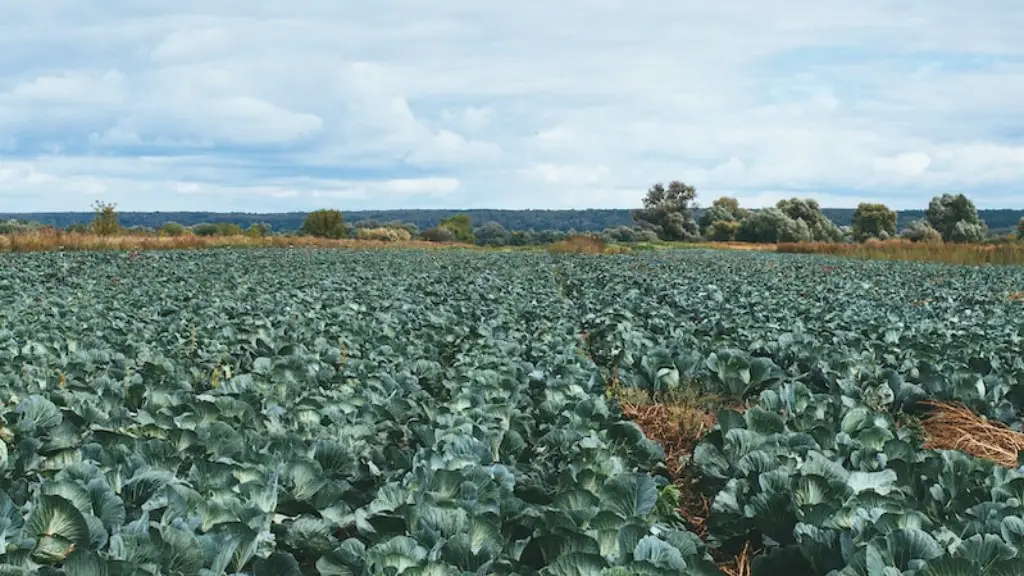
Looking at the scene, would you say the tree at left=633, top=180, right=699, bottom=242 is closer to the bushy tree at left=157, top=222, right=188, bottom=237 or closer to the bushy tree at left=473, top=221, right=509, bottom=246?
the bushy tree at left=473, top=221, right=509, bottom=246

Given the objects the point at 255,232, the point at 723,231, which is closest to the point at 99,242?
the point at 255,232

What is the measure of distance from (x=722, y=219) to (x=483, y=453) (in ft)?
344

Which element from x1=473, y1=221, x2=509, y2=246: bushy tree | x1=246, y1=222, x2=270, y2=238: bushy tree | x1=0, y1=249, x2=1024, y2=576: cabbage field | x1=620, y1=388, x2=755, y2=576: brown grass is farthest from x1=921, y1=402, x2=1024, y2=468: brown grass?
x1=473, y1=221, x2=509, y2=246: bushy tree

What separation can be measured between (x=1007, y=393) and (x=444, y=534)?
5616mm

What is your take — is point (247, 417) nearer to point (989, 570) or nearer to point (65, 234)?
point (989, 570)

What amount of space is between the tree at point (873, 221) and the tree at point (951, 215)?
23.2 ft

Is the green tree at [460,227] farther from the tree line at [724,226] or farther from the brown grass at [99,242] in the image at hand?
the brown grass at [99,242]

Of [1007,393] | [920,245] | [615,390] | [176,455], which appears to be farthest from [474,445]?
[920,245]

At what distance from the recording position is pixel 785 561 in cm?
328

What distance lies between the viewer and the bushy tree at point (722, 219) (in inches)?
3760

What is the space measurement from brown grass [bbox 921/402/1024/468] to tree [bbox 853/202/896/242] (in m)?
96.2

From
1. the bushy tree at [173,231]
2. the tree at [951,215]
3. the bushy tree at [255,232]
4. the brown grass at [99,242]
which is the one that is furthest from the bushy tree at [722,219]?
the brown grass at [99,242]

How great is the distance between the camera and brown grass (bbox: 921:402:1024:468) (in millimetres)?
5816

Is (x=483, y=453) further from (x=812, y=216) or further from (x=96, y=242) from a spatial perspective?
(x=812, y=216)
